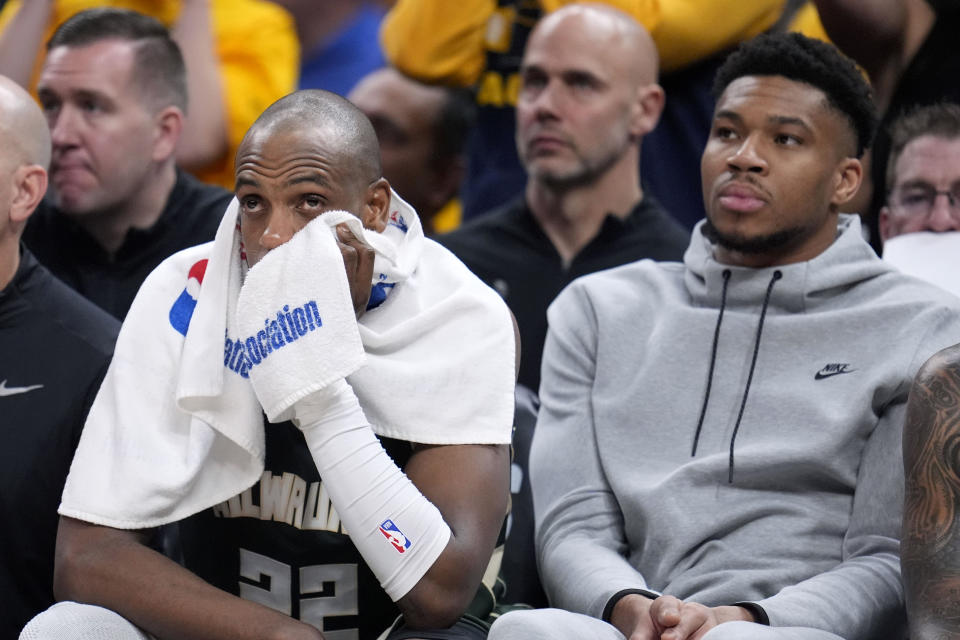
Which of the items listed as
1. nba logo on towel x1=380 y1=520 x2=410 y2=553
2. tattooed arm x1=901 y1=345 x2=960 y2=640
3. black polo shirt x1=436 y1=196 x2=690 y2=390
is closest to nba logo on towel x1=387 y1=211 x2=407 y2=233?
nba logo on towel x1=380 y1=520 x2=410 y2=553

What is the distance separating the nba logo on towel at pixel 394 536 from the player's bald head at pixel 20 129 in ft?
4.86

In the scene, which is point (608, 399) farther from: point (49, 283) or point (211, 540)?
point (49, 283)

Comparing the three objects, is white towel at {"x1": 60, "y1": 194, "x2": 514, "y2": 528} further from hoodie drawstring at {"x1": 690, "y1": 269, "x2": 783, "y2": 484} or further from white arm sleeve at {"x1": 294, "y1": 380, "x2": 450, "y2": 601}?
hoodie drawstring at {"x1": 690, "y1": 269, "x2": 783, "y2": 484}

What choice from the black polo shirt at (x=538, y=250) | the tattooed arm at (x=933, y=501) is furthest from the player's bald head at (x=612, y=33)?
the tattooed arm at (x=933, y=501)

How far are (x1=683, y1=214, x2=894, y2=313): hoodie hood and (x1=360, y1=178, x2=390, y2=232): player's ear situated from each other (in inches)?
31.3

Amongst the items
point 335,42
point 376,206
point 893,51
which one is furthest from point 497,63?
point 376,206

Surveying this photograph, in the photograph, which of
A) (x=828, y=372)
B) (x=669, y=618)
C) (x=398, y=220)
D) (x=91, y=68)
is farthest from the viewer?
(x=91, y=68)

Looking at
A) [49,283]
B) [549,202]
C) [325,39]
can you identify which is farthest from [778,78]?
[325,39]

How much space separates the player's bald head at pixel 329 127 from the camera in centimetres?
244

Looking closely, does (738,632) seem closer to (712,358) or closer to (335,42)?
(712,358)

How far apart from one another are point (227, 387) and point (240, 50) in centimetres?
263

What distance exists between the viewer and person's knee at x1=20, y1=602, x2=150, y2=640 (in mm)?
2258

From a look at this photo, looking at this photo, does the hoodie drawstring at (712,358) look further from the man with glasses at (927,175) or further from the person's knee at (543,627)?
the man with glasses at (927,175)

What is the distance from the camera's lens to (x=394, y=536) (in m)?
2.27
